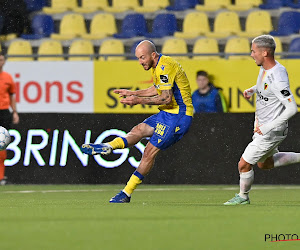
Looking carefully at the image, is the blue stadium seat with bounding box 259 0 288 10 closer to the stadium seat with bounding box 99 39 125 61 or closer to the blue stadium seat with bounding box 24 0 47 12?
the stadium seat with bounding box 99 39 125 61

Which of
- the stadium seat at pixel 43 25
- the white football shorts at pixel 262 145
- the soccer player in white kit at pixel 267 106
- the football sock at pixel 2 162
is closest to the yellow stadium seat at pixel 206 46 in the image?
the stadium seat at pixel 43 25

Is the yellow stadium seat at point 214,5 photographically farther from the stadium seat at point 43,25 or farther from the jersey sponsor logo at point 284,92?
the jersey sponsor logo at point 284,92

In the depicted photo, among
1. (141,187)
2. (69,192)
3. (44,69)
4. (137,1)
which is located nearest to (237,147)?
(141,187)

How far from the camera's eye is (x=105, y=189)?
13836 millimetres

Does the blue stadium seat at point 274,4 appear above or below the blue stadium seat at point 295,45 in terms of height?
above

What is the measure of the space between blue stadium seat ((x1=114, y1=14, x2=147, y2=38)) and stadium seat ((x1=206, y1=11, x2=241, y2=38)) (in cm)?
144

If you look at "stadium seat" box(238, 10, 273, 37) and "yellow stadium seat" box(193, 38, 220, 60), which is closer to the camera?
"yellow stadium seat" box(193, 38, 220, 60)

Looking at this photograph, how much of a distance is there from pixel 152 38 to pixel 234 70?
2861 millimetres

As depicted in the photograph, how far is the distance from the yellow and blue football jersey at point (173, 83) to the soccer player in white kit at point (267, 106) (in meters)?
0.80

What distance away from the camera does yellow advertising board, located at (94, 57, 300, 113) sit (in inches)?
667

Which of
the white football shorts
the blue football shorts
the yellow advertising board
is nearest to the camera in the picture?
the white football shorts

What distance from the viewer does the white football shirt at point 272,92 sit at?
967 centimetres

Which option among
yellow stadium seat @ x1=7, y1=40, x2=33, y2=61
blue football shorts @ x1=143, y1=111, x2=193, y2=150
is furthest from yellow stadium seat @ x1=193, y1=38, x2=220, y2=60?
blue football shorts @ x1=143, y1=111, x2=193, y2=150

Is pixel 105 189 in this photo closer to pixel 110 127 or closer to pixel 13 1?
pixel 110 127
